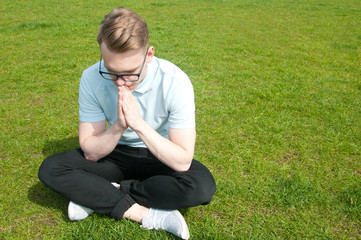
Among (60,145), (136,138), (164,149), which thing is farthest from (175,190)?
(60,145)

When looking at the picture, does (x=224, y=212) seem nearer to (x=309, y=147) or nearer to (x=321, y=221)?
(x=321, y=221)

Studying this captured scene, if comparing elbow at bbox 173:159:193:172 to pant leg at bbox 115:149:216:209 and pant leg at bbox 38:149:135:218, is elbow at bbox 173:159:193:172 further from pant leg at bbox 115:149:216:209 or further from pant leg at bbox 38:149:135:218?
pant leg at bbox 38:149:135:218

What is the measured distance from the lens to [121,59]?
2.28 m

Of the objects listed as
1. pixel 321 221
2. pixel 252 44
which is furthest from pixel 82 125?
pixel 252 44

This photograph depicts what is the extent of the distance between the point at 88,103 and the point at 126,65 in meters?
0.60

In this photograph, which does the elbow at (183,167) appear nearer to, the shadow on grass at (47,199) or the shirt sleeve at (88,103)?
the shirt sleeve at (88,103)

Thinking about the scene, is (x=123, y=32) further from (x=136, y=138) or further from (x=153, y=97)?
(x=136, y=138)

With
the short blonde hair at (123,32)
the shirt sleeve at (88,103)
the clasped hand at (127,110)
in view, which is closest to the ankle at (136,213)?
the clasped hand at (127,110)

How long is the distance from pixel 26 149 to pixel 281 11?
1363cm

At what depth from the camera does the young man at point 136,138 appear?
238cm

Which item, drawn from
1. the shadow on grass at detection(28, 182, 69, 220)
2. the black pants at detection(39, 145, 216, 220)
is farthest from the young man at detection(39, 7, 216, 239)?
the shadow on grass at detection(28, 182, 69, 220)

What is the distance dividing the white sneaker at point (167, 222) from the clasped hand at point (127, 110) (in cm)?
72

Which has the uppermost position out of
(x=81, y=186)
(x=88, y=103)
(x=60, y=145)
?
(x=88, y=103)

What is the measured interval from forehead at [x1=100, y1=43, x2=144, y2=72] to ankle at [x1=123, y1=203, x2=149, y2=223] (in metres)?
1.13
